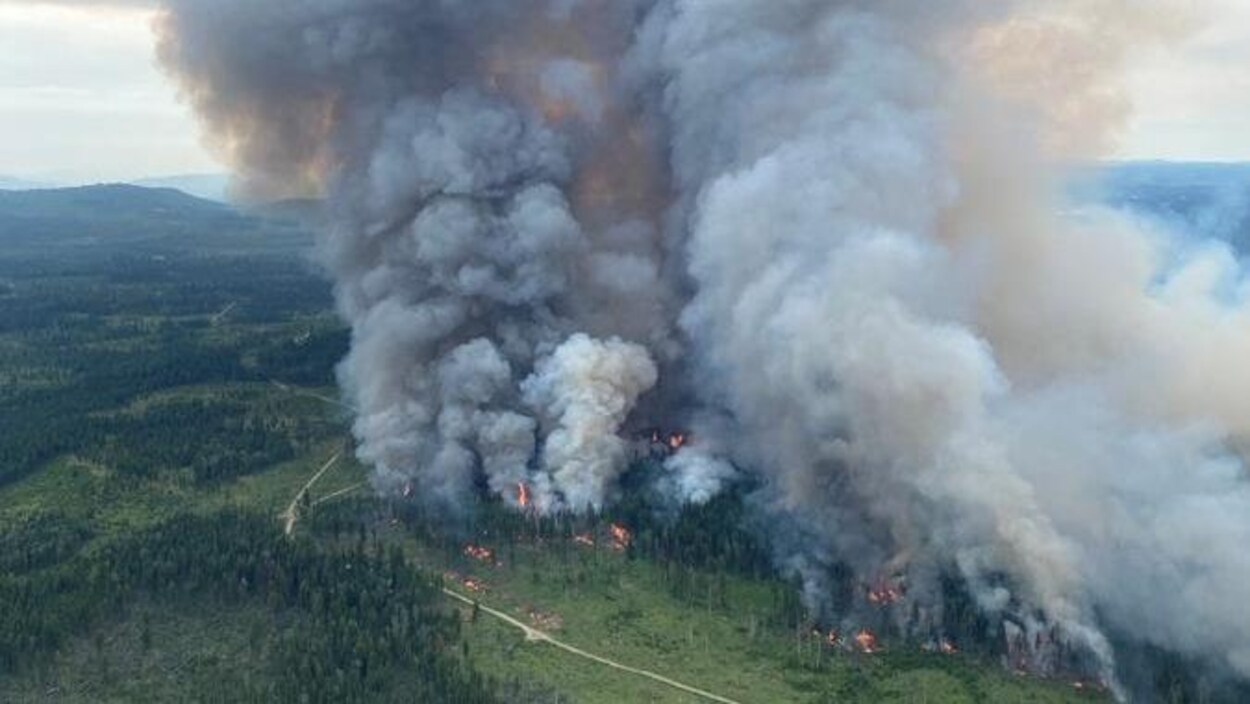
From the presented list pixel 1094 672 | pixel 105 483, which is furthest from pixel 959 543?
pixel 105 483

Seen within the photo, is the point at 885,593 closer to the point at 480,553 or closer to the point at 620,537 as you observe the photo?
the point at 620,537

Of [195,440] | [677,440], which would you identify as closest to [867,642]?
[677,440]

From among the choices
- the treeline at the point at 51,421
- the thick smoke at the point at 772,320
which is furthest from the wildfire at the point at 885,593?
the treeline at the point at 51,421

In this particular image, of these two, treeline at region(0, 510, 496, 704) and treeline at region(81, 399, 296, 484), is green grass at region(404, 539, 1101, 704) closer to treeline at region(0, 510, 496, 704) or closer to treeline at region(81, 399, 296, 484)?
treeline at region(0, 510, 496, 704)

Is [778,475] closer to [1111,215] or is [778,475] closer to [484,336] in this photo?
[484,336]

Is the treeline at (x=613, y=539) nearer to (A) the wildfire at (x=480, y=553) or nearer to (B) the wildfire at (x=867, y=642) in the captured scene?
(A) the wildfire at (x=480, y=553)

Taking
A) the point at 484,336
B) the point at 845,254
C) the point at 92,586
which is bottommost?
the point at 92,586
